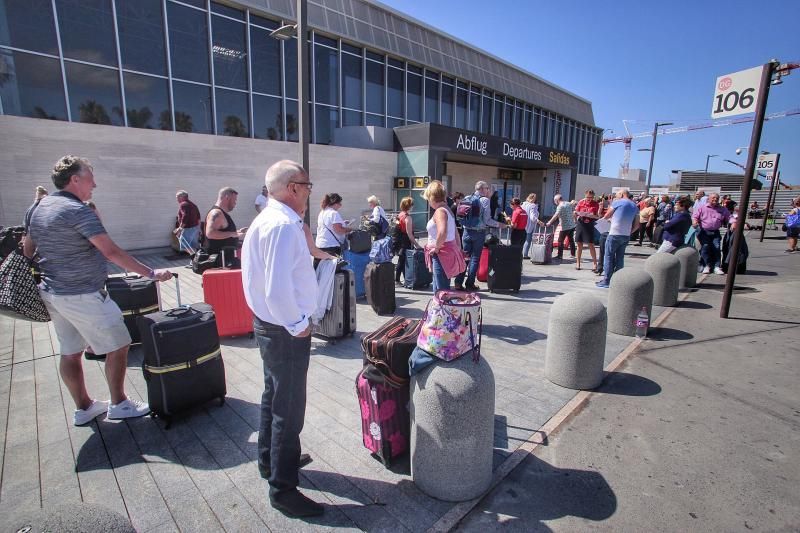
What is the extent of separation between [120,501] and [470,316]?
99.2 inches

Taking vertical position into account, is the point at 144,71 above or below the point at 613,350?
above

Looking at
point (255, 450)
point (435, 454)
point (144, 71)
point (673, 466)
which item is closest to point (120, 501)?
point (255, 450)

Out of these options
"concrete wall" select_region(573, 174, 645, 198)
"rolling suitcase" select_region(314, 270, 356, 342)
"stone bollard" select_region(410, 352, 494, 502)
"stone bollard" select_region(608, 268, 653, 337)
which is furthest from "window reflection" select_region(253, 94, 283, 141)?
"concrete wall" select_region(573, 174, 645, 198)

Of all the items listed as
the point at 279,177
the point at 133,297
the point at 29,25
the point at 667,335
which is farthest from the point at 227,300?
the point at 29,25

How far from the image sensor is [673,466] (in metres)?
2.92

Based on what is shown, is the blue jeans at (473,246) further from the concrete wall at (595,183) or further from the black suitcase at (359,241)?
the concrete wall at (595,183)

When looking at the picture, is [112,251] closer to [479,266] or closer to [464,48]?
[479,266]

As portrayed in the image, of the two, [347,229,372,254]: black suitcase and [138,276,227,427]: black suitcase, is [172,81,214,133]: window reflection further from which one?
[138,276,227,427]: black suitcase

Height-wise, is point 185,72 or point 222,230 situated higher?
point 185,72

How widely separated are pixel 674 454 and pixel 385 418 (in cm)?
226

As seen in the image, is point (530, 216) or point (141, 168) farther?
point (141, 168)

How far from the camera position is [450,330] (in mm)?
2543

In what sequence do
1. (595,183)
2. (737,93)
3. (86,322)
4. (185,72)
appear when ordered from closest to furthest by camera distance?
1. (86,322)
2. (737,93)
3. (185,72)
4. (595,183)

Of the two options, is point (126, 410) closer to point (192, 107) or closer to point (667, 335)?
point (667, 335)
